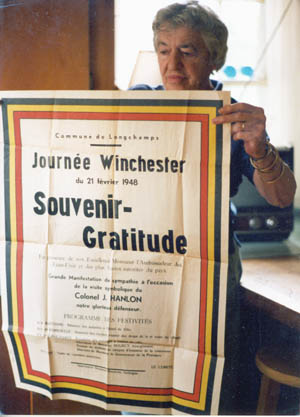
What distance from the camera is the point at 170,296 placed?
1.68 ft

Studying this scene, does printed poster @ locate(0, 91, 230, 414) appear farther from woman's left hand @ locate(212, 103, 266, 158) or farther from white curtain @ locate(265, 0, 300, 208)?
white curtain @ locate(265, 0, 300, 208)

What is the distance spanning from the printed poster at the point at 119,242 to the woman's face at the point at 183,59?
29 mm

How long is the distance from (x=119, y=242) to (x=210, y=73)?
0.87 feet

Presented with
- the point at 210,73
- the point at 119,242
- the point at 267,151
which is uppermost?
the point at 210,73

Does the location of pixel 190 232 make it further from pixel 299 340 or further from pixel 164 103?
pixel 299 340

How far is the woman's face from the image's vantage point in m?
0.49

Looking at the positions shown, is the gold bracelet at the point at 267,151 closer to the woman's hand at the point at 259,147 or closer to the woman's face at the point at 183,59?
the woman's hand at the point at 259,147

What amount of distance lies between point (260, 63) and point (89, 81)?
0.84 feet

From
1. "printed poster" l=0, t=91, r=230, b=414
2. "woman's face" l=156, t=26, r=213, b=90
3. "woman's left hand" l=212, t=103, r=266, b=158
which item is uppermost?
"woman's face" l=156, t=26, r=213, b=90

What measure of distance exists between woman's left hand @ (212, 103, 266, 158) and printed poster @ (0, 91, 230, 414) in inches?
0.5

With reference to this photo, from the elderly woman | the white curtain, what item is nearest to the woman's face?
the elderly woman

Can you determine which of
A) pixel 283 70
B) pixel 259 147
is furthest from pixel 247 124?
pixel 283 70

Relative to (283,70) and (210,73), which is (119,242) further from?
(283,70)

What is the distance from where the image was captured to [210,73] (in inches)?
19.6
